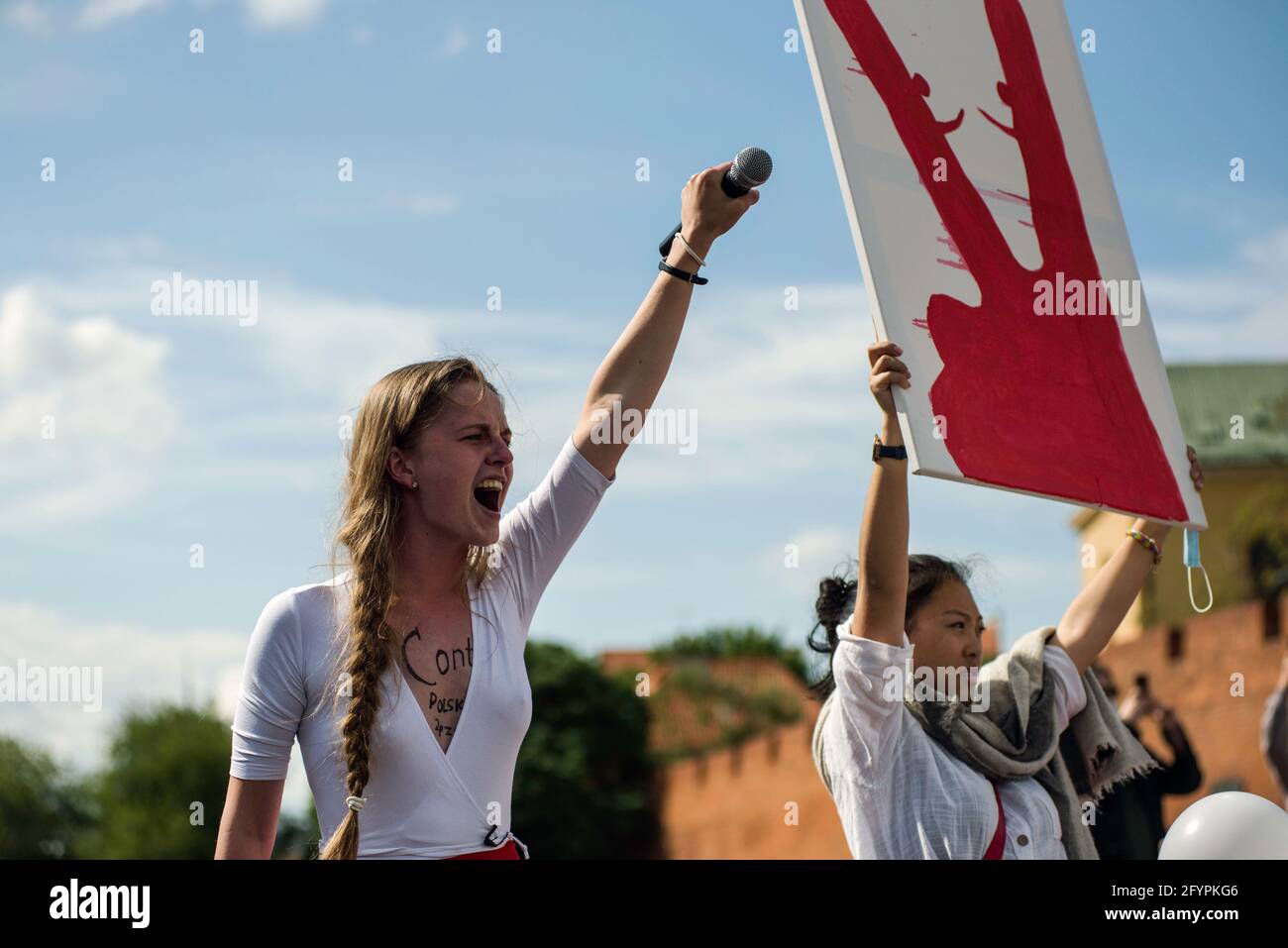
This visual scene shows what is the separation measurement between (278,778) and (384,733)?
20 cm

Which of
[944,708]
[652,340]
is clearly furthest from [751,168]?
[944,708]

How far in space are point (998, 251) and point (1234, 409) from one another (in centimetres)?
4775

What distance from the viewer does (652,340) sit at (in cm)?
315

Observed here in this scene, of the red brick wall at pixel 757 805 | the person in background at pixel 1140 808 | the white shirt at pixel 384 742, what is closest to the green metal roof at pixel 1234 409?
the red brick wall at pixel 757 805

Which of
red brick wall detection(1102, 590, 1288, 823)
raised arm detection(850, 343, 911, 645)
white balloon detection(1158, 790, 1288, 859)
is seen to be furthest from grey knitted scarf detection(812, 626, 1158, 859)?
red brick wall detection(1102, 590, 1288, 823)

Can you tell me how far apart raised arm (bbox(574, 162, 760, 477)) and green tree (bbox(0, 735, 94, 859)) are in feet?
216

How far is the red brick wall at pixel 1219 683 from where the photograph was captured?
19594mm

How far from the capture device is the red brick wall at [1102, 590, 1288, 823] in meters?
19.6

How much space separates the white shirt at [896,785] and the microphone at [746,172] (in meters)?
0.88

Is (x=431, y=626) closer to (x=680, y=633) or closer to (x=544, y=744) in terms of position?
(x=544, y=744)
